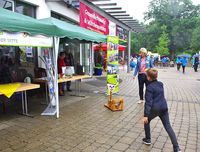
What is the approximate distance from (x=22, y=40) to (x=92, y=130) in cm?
244

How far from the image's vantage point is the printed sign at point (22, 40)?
4.67 meters

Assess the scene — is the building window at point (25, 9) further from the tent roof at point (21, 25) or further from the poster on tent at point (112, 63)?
the tent roof at point (21, 25)

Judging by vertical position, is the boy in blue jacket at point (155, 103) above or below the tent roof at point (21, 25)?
below

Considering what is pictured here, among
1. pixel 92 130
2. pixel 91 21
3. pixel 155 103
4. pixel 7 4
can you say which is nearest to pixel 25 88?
pixel 92 130

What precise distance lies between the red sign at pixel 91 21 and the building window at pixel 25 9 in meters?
1.95

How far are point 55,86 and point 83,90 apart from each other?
13.7 feet

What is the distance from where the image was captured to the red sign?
916 centimetres

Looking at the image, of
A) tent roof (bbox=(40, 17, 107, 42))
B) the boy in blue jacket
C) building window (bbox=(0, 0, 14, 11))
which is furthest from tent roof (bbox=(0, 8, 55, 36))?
building window (bbox=(0, 0, 14, 11))

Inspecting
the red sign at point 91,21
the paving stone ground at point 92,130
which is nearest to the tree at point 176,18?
the red sign at point 91,21

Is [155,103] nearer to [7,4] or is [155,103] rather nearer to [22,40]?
[22,40]

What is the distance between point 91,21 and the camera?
9844 millimetres

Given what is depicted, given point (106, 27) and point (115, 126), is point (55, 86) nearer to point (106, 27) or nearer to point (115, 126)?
point (115, 126)

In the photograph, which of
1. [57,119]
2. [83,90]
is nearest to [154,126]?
[57,119]

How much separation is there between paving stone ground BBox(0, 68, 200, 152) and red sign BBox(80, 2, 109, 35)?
352 cm
